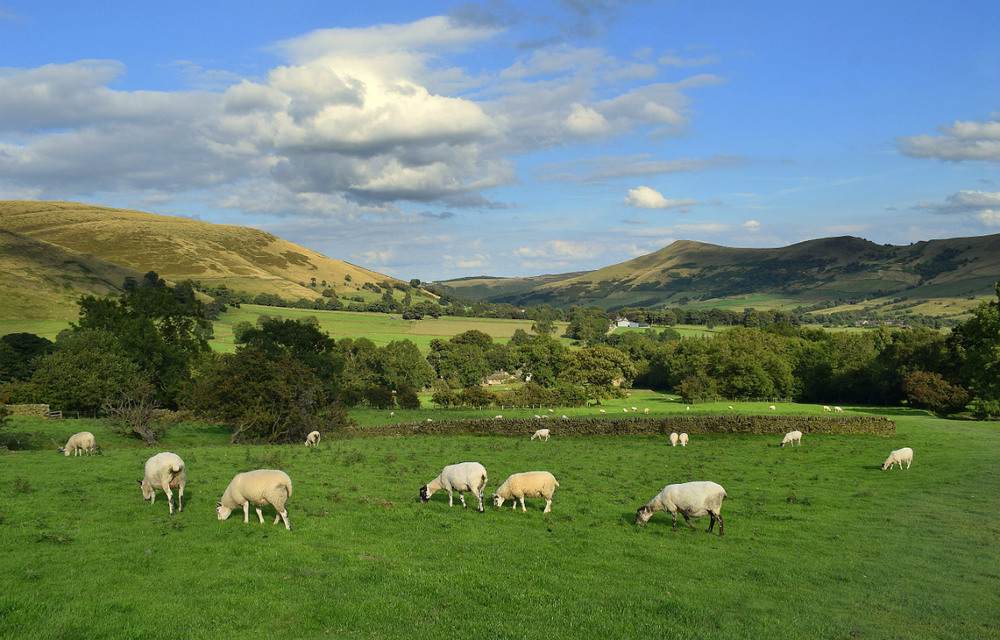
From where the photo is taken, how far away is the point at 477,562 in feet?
46.0

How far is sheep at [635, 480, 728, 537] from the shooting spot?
18000 millimetres

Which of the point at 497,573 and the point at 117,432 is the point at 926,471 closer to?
the point at 497,573

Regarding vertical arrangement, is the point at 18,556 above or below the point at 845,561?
above

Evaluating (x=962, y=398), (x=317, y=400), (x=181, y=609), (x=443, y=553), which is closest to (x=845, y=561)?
(x=443, y=553)

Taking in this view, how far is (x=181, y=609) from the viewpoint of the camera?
10.6m

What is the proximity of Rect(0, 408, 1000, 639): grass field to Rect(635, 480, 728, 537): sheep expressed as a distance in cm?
50

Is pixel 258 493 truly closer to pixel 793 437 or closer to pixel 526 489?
pixel 526 489

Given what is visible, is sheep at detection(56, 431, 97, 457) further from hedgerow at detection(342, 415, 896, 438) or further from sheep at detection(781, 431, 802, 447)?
sheep at detection(781, 431, 802, 447)

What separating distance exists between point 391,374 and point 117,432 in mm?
61146

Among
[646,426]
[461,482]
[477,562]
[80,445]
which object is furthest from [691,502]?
[646,426]

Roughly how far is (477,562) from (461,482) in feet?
20.1

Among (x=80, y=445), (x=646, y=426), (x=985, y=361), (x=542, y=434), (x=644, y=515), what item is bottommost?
(x=542, y=434)

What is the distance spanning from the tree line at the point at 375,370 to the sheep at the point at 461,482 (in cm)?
2352

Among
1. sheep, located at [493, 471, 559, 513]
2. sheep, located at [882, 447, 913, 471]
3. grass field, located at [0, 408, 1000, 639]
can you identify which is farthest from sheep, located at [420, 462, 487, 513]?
sheep, located at [882, 447, 913, 471]
